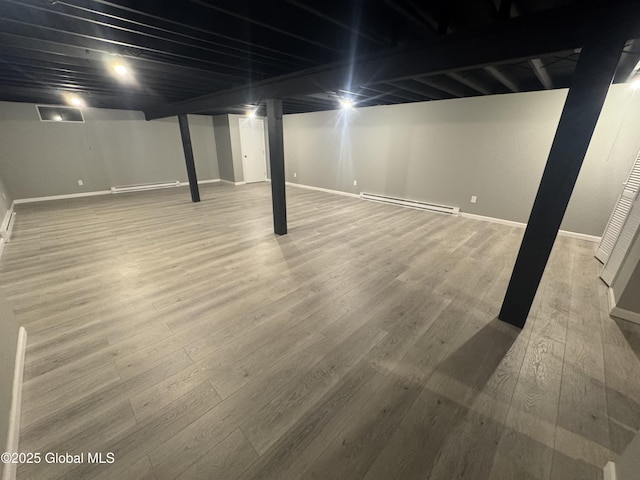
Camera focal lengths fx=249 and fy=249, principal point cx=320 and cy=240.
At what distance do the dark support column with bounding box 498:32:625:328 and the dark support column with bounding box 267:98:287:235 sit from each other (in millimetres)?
3129

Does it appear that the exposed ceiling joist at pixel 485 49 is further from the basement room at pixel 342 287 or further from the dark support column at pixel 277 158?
the dark support column at pixel 277 158

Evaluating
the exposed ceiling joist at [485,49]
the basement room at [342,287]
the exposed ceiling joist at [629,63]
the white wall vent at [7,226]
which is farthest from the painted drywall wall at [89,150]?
the exposed ceiling joist at [629,63]

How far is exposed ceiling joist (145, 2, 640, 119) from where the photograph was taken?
145 centimetres

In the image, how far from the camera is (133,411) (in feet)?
4.78

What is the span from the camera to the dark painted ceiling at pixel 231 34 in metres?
1.81

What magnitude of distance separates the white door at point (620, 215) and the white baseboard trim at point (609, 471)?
9.65ft

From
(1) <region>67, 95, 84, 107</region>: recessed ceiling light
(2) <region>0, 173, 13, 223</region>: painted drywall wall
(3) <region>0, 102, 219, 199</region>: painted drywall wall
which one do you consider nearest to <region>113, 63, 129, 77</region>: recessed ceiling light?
(2) <region>0, 173, 13, 223</region>: painted drywall wall

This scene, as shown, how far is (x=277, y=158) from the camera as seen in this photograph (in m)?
3.88

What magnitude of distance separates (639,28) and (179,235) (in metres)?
5.13

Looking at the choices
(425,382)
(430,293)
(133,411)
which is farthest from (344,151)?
(133,411)

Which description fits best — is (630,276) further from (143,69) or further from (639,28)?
(143,69)

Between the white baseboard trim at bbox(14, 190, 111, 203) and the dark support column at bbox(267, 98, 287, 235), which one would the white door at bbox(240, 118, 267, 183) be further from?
the dark support column at bbox(267, 98, 287, 235)

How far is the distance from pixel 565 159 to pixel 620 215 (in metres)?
2.66

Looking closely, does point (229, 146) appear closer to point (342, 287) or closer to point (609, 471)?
point (342, 287)
